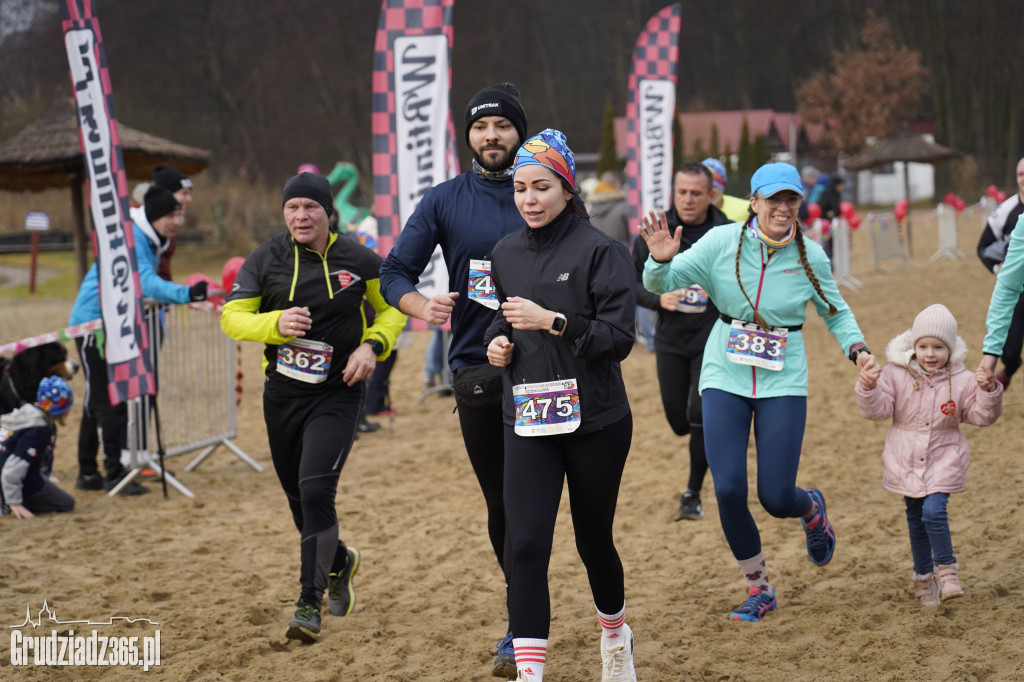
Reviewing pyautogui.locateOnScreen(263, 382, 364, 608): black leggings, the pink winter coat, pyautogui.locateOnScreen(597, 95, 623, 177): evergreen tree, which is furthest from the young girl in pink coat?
pyautogui.locateOnScreen(597, 95, 623, 177): evergreen tree

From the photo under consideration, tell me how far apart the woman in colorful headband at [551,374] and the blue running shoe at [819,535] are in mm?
1597

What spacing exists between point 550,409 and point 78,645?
2526 millimetres

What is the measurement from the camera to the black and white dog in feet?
21.9

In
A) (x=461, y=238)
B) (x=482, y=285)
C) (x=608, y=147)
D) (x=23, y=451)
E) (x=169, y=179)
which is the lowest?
(x=23, y=451)

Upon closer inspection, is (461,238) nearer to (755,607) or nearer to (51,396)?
(755,607)

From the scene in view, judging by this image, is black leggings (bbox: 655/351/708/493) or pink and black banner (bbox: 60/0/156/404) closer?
black leggings (bbox: 655/351/708/493)

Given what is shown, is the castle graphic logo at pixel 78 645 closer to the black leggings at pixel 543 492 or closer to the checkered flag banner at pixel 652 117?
the black leggings at pixel 543 492

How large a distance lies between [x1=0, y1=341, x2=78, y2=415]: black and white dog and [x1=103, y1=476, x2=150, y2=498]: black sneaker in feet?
3.13

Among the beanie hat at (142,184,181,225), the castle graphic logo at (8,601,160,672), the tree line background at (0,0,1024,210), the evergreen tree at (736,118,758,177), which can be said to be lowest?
the castle graphic logo at (8,601,160,672)

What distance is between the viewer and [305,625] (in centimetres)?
437

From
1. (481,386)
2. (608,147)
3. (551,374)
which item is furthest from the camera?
(608,147)

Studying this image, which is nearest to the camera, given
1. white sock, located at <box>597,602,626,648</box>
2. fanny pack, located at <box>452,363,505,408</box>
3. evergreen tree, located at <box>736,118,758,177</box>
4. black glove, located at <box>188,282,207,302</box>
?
white sock, located at <box>597,602,626,648</box>

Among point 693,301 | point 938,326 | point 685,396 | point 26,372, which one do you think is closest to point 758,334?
point 938,326

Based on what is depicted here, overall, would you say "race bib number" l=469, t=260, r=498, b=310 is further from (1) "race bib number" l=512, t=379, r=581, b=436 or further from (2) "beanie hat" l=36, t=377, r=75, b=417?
(2) "beanie hat" l=36, t=377, r=75, b=417
